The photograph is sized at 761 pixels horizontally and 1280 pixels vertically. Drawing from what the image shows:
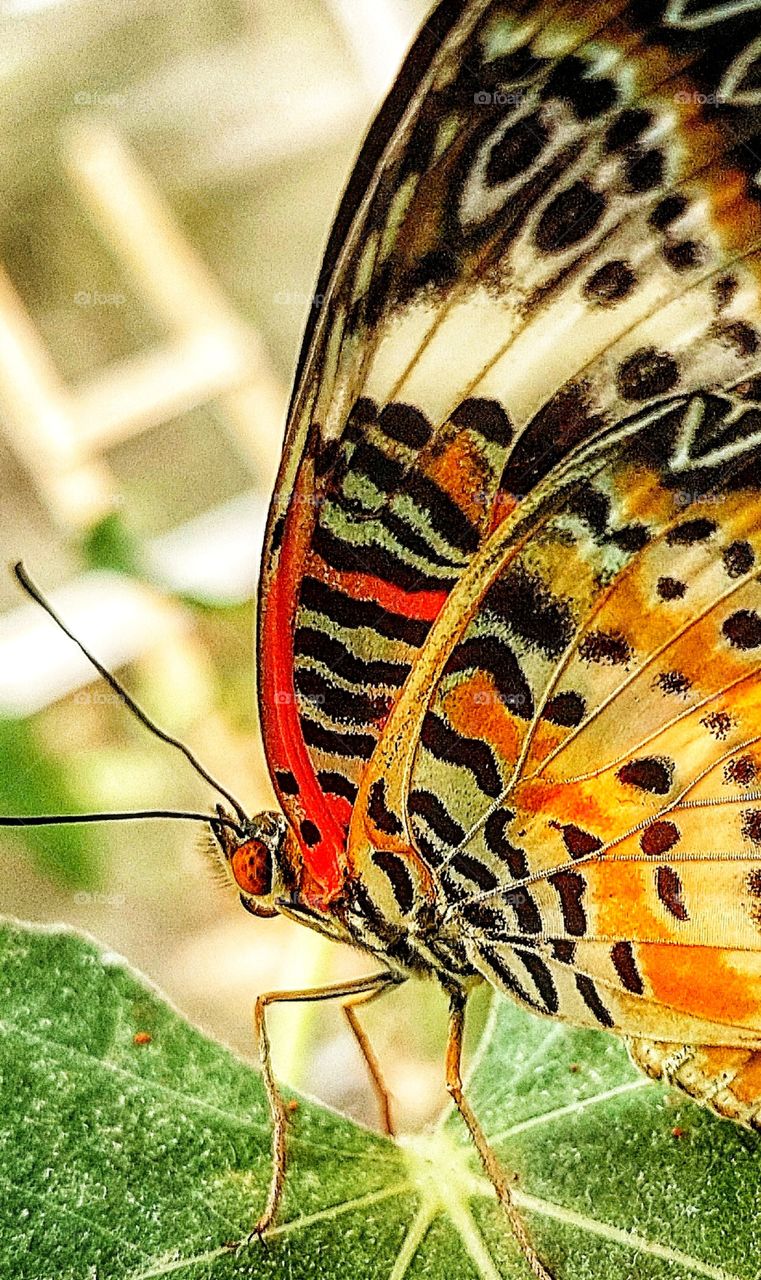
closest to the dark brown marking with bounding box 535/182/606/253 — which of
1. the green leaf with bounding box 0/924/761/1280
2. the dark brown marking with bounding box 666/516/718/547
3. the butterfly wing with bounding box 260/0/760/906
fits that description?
the butterfly wing with bounding box 260/0/760/906

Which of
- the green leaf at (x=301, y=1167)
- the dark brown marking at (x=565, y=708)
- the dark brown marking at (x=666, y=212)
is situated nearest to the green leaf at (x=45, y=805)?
the green leaf at (x=301, y=1167)

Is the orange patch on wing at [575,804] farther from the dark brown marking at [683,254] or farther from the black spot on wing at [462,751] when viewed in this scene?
the dark brown marking at [683,254]

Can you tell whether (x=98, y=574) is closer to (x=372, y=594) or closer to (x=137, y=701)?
(x=137, y=701)

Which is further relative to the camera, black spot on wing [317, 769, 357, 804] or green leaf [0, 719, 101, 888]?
green leaf [0, 719, 101, 888]

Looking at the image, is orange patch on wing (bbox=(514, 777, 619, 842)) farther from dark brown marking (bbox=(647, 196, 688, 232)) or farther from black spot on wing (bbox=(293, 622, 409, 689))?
dark brown marking (bbox=(647, 196, 688, 232))

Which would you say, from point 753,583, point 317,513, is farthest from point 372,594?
point 753,583

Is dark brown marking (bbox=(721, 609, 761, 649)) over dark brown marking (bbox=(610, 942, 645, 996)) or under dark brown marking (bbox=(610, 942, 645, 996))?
over

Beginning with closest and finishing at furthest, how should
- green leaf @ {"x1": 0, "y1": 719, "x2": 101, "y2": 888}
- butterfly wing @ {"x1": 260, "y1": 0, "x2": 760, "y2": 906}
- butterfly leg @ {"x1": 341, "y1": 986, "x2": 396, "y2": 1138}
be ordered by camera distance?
1. butterfly wing @ {"x1": 260, "y1": 0, "x2": 760, "y2": 906}
2. butterfly leg @ {"x1": 341, "y1": 986, "x2": 396, "y2": 1138}
3. green leaf @ {"x1": 0, "y1": 719, "x2": 101, "y2": 888}
